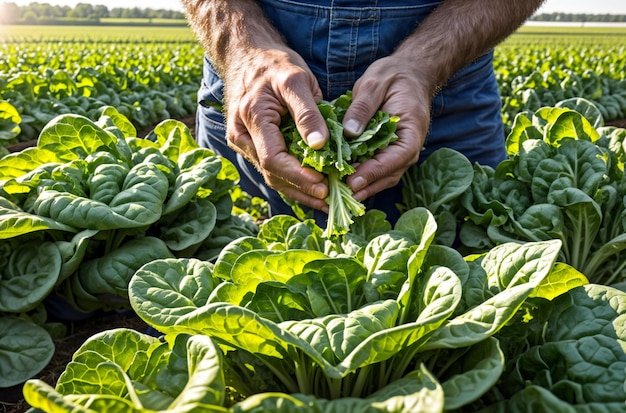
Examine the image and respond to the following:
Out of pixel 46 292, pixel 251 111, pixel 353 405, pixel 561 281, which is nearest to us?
pixel 353 405

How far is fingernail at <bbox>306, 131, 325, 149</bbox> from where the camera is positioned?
2.40 m

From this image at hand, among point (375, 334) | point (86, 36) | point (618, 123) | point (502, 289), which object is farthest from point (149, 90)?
point (86, 36)

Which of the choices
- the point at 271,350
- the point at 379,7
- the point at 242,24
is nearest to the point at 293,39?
the point at 242,24

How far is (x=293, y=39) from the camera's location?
3305mm

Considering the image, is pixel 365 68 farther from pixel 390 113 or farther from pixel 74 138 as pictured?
pixel 74 138

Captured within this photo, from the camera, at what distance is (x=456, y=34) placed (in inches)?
120

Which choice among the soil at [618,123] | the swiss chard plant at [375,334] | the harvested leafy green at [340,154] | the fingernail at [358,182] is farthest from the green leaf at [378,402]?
the soil at [618,123]

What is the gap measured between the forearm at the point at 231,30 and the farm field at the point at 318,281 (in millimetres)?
541

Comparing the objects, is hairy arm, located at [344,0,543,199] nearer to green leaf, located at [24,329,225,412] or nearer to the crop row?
green leaf, located at [24,329,225,412]

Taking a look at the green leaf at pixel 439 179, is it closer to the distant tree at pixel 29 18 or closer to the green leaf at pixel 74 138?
the green leaf at pixel 74 138

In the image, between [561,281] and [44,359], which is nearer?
[561,281]

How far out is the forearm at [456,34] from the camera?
2932mm

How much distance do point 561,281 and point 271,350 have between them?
3.15 ft

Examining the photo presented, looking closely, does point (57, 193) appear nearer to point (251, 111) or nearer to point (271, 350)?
point (251, 111)
